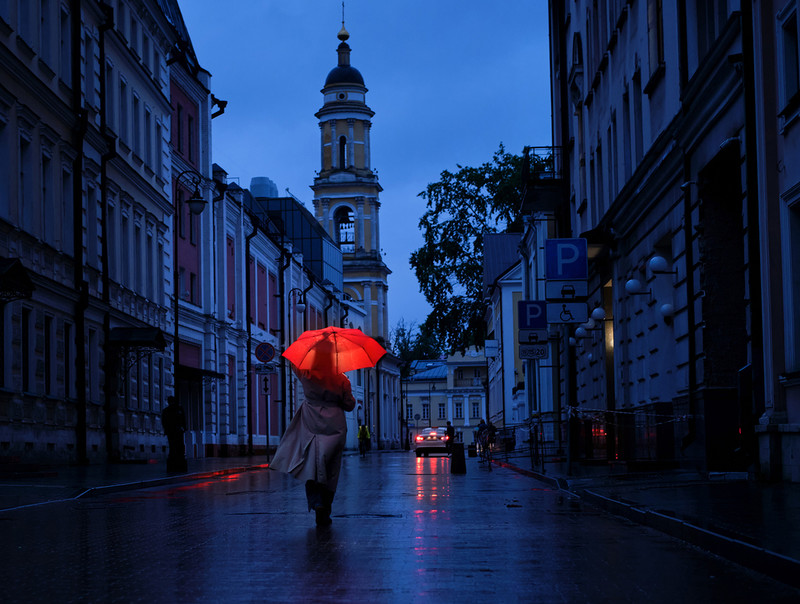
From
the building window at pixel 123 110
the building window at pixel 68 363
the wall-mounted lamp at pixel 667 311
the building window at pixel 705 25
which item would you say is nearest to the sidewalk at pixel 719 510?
the wall-mounted lamp at pixel 667 311

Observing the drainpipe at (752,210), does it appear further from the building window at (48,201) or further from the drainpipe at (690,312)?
the building window at (48,201)

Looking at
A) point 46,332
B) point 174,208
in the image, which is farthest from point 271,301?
point 46,332

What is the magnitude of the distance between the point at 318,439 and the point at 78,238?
20621mm

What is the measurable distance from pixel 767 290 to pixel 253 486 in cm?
1019

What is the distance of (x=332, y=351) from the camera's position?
1231 centimetres

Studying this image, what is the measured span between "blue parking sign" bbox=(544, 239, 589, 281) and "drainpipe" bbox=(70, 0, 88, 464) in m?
13.6

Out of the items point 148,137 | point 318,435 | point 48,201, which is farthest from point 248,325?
point 318,435

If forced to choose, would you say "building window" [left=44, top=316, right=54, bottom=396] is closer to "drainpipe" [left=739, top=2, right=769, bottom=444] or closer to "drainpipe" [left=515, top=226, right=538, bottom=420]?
"drainpipe" [left=739, top=2, right=769, bottom=444]

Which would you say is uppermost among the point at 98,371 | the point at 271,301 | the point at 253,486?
the point at 271,301

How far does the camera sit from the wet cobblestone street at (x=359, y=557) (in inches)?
285

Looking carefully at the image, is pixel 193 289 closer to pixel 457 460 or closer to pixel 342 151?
pixel 457 460

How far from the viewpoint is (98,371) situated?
3294 centimetres

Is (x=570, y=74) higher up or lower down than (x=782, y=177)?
higher up

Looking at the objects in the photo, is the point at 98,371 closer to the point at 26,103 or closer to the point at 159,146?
the point at 26,103
